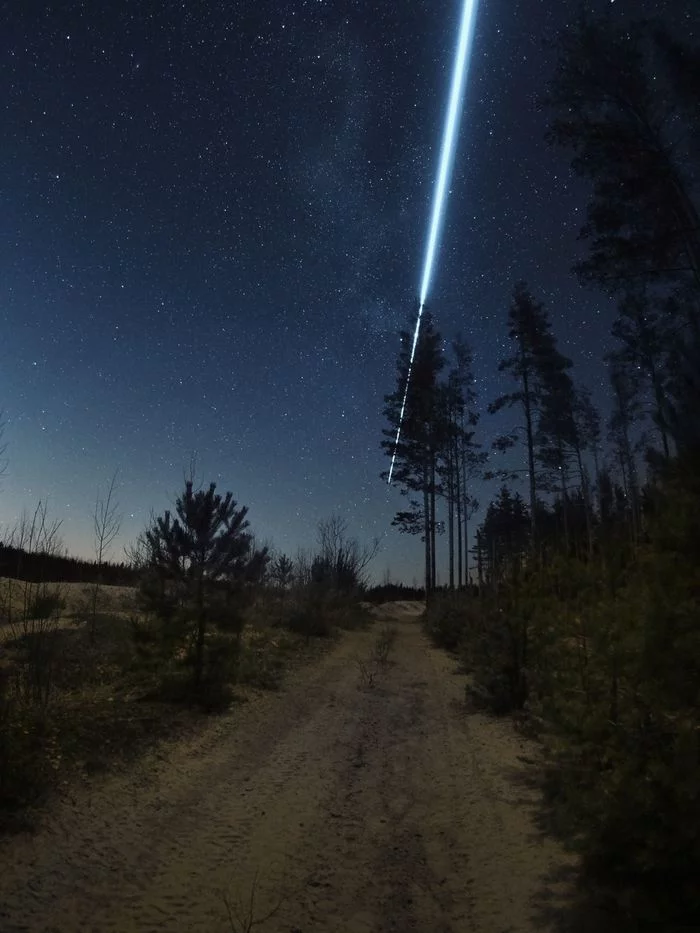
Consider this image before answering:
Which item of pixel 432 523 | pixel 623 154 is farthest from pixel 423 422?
pixel 623 154

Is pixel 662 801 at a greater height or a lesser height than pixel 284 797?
greater

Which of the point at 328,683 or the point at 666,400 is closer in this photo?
the point at 666,400

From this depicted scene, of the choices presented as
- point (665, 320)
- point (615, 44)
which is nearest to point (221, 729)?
point (615, 44)

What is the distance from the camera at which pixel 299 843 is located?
15.3 feet

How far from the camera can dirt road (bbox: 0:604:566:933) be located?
3631 millimetres

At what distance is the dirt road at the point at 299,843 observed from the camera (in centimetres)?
363

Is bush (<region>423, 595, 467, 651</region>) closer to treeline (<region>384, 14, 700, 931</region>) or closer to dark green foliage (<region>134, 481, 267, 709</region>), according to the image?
treeline (<region>384, 14, 700, 931</region>)

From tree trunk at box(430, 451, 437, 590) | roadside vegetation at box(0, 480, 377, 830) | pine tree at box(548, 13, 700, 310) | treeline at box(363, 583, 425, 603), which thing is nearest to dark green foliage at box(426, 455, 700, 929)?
roadside vegetation at box(0, 480, 377, 830)

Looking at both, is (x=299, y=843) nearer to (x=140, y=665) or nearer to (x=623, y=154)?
(x=140, y=665)

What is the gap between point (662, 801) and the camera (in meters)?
3.00

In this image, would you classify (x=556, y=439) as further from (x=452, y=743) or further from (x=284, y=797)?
(x=284, y=797)

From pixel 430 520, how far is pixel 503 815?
30.0 m

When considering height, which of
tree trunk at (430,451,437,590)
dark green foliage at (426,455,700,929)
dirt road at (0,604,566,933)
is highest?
tree trunk at (430,451,437,590)

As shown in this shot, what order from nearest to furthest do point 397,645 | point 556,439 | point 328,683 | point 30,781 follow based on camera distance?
1. point 30,781
2. point 328,683
3. point 397,645
4. point 556,439
